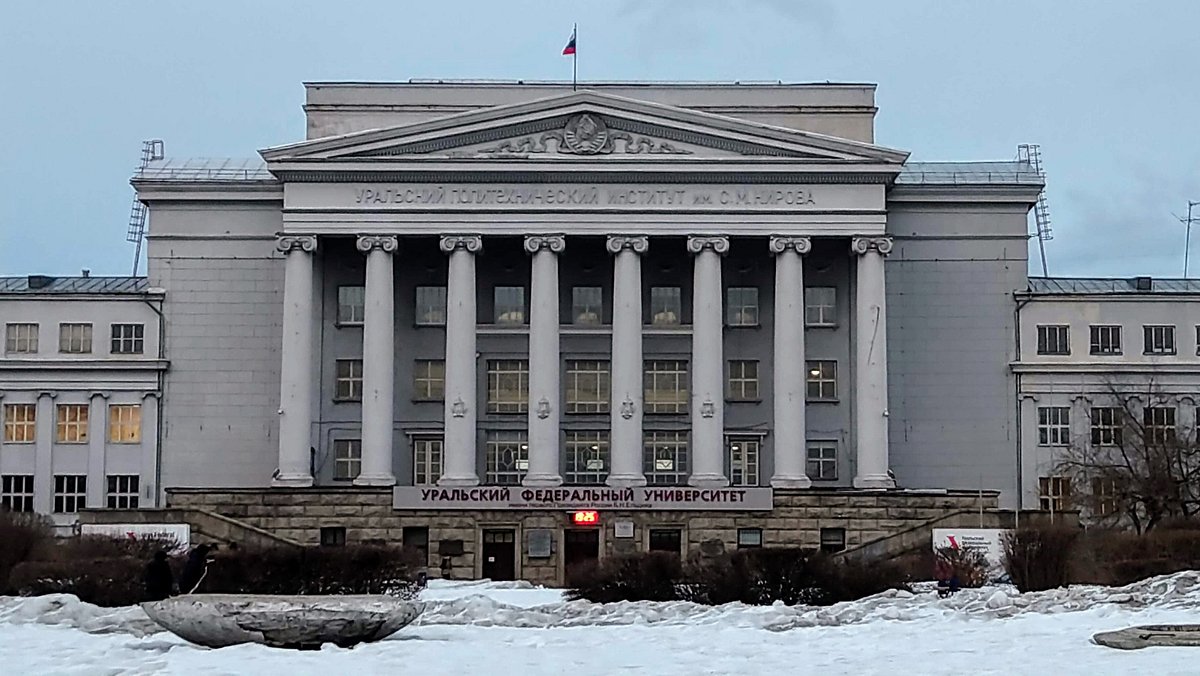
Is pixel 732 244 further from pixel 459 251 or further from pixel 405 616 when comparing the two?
pixel 405 616

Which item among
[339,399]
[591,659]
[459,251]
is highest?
[459,251]

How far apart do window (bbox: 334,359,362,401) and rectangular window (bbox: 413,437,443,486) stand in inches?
122

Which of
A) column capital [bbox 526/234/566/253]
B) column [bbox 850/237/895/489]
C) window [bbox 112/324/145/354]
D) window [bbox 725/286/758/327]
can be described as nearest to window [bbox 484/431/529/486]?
column capital [bbox 526/234/566/253]

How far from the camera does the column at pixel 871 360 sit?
6519 centimetres

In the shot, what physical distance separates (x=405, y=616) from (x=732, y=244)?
42.7m

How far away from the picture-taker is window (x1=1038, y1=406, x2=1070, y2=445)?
69.2 m

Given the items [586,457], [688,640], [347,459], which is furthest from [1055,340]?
[688,640]

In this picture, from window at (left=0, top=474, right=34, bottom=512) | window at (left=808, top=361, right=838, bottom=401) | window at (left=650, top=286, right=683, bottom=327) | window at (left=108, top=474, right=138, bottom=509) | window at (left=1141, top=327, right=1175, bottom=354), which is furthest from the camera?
window at (left=1141, top=327, right=1175, bottom=354)

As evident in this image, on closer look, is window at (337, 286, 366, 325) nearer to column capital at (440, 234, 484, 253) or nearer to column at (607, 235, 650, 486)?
column capital at (440, 234, 484, 253)

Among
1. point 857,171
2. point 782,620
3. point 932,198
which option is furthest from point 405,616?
point 932,198

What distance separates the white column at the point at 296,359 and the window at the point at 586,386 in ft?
33.3

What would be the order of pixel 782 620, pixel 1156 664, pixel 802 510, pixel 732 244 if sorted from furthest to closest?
pixel 732 244 < pixel 802 510 < pixel 782 620 < pixel 1156 664

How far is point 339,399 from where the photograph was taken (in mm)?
68750

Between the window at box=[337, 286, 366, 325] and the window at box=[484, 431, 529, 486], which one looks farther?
the window at box=[337, 286, 366, 325]
